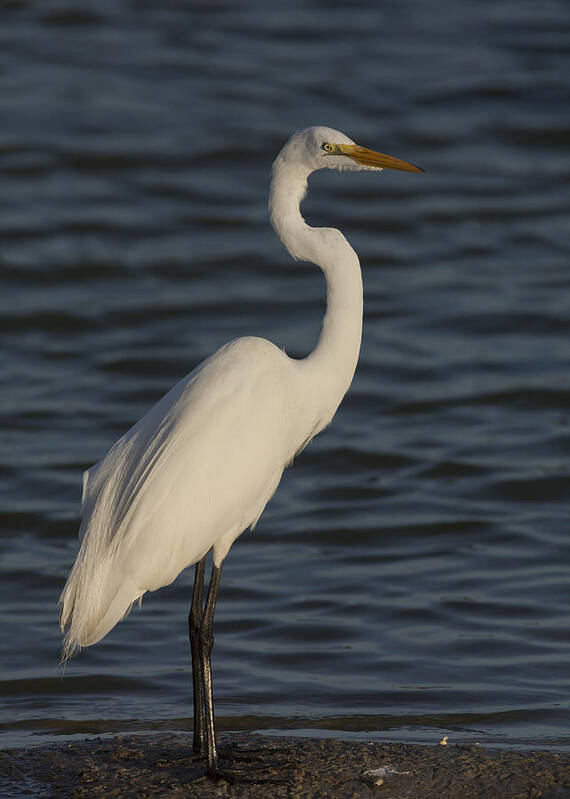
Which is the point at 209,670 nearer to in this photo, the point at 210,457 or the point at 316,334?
the point at 210,457

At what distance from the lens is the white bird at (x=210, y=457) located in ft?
15.6

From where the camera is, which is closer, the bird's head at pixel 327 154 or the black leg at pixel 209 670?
the black leg at pixel 209 670

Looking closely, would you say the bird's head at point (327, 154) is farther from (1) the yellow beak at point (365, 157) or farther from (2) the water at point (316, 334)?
(2) the water at point (316, 334)

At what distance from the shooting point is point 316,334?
36.9 ft

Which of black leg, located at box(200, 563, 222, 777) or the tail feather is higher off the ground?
the tail feather

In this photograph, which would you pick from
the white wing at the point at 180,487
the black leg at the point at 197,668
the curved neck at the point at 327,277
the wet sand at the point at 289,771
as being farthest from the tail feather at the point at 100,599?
the curved neck at the point at 327,277

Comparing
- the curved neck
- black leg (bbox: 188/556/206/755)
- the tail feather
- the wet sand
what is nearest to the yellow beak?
the curved neck

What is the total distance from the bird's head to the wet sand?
7.11ft

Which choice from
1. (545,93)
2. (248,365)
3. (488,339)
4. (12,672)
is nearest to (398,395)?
(488,339)

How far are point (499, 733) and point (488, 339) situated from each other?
20.3ft

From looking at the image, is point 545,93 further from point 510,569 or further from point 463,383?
point 510,569

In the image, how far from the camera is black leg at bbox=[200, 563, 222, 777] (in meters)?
4.58

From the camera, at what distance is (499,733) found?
5.42 meters

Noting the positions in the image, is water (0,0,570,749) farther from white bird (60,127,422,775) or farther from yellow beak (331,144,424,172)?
yellow beak (331,144,424,172)
